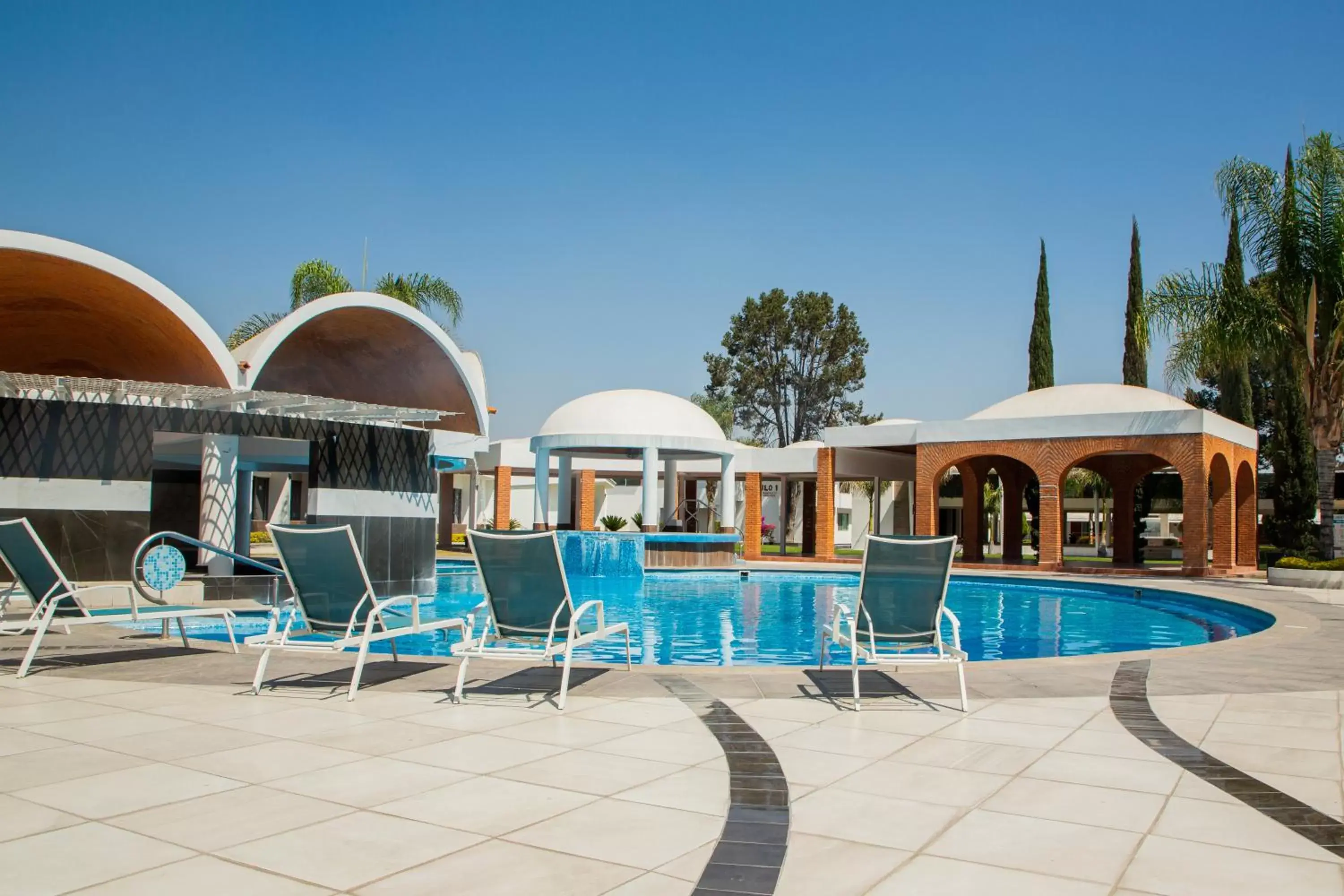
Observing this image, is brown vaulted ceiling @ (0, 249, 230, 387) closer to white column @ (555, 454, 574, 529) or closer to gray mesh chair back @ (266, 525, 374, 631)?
white column @ (555, 454, 574, 529)

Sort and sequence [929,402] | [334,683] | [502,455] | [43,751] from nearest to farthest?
1. [43,751]
2. [334,683]
3. [502,455]
4. [929,402]

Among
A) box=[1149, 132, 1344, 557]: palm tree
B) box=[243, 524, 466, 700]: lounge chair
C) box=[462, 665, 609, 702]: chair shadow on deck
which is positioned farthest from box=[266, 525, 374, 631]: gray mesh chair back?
box=[1149, 132, 1344, 557]: palm tree

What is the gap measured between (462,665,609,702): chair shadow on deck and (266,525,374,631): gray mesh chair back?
0.89 metres

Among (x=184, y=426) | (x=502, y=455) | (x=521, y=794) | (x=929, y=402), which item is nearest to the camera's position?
(x=521, y=794)

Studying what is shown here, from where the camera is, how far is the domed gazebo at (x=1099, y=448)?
22766 mm

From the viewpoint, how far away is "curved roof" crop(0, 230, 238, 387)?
16.1 meters

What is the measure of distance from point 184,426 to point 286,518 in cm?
2392

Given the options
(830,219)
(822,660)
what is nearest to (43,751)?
(822,660)

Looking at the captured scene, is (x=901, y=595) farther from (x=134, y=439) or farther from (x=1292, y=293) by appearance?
(x=1292, y=293)

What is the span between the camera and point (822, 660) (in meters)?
6.91

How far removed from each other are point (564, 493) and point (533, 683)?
2328cm

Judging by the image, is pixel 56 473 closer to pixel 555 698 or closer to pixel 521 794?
pixel 555 698

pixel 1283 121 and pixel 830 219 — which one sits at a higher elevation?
pixel 1283 121

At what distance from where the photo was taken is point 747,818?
3.75m
